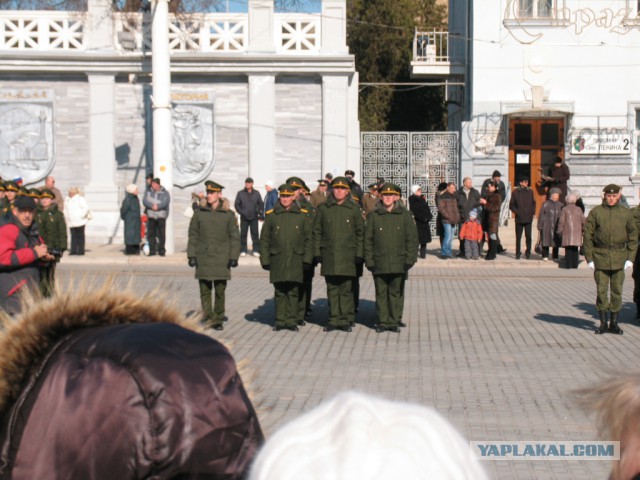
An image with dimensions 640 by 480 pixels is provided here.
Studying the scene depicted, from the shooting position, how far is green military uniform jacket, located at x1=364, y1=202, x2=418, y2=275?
13.0 meters

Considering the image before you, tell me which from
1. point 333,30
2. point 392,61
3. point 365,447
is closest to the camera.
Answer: point 365,447

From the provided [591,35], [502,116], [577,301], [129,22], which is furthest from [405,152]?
[577,301]

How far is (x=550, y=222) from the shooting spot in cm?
2150

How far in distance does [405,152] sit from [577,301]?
11.3 m

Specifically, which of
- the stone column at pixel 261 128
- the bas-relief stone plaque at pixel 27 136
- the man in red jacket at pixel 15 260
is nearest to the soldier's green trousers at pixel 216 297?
the man in red jacket at pixel 15 260

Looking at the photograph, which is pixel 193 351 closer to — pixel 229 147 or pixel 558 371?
pixel 558 371

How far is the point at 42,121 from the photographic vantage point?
25844 millimetres

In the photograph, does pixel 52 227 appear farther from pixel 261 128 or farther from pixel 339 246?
pixel 261 128

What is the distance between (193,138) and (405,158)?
5.47 meters

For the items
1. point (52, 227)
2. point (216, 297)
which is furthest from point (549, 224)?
point (216, 297)

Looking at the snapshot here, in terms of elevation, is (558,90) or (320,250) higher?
(558,90)

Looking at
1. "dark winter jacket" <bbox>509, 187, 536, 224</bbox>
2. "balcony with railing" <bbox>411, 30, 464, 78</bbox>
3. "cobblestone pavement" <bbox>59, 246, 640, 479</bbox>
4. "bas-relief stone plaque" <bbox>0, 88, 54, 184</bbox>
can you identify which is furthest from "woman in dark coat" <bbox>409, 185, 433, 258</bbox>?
"bas-relief stone plaque" <bbox>0, 88, 54, 184</bbox>

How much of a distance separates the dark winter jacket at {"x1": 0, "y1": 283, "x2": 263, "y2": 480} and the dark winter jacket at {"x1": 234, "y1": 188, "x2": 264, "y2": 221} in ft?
67.9

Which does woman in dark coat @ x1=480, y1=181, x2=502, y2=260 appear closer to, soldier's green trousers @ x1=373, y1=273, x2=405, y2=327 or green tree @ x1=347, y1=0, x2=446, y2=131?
soldier's green trousers @ x1=373, y1=273, x2=405, y2=327
